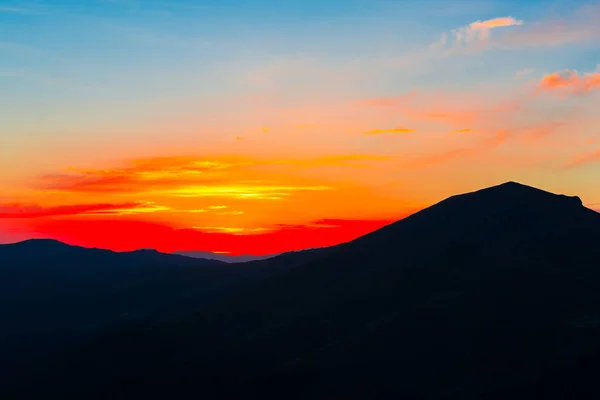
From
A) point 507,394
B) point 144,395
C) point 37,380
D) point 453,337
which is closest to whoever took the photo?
point 507,394

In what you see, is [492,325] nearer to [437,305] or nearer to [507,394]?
[437,305]

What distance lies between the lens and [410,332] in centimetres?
13712

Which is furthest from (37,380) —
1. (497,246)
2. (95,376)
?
(497,246)

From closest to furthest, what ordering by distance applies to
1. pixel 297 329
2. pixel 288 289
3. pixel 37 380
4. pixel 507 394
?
pixel 507 394, pixel 297 329, pixel 37 380, pixel 288 289

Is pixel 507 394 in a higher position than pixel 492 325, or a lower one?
lower

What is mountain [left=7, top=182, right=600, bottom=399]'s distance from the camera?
118 m

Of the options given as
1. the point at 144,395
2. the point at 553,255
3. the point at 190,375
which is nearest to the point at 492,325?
the point at 553,255

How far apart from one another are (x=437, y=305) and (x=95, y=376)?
325 ft

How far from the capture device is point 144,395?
14325 cm

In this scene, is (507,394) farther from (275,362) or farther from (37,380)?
(37,380)

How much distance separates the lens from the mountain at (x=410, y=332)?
4653 inches

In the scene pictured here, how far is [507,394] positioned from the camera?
105062mm

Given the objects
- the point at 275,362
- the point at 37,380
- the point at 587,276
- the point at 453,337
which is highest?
the point at 587,276

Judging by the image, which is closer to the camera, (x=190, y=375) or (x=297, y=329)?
(x=190, y=375)
